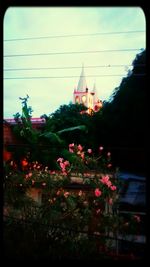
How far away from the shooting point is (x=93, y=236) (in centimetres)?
237

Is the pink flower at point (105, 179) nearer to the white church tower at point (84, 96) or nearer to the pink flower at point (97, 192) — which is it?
the pink flower at point (97, 192)

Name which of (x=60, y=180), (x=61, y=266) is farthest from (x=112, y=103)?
(x=61, y=266)

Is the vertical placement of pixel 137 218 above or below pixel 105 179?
below

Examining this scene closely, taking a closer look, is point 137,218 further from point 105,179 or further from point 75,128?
point 75,128

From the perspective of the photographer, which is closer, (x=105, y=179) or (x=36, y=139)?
(x=36, y=139)

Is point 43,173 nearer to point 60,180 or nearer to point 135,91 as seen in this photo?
point 60,180

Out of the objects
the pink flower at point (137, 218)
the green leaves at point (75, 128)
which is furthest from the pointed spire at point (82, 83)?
the pink flower at point (137, 218)

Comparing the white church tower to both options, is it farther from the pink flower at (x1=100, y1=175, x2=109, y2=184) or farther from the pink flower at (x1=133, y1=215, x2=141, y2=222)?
the pink flower at (x1=133, y1=215, x2=141, y2=222)

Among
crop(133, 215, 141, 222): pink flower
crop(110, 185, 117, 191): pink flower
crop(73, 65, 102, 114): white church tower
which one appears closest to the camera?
crop(133, 215, 141, 222): pink flower

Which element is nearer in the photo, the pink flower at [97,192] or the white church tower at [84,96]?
the white church tower at [84,96]

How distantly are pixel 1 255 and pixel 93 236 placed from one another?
0.65 m

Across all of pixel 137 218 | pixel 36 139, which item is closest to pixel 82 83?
pixel 36 139

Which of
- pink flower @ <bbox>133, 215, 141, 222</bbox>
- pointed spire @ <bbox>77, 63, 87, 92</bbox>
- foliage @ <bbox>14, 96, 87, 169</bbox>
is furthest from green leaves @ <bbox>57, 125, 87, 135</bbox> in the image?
pink flower @ <bbox>133, 215, 141, 222</bbox>
